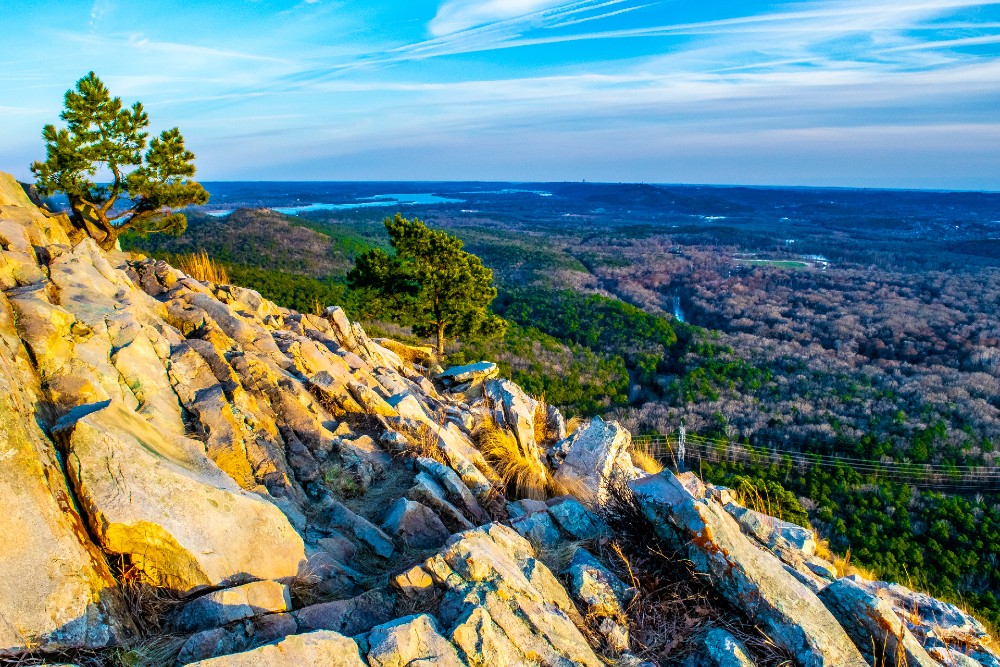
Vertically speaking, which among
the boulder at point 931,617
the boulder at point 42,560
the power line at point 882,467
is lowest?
the power line at point 882,467

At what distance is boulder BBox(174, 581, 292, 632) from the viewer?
382 cm

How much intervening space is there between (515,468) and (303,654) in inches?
220

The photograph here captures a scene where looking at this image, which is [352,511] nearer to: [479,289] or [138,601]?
[138,601]

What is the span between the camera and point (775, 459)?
97.8 feet

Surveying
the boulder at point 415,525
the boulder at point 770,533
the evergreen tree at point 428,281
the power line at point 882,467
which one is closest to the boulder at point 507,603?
the boulder at point 415,525

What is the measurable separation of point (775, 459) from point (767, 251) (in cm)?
11678

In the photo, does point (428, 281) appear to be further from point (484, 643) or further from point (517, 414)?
point (484, 643)

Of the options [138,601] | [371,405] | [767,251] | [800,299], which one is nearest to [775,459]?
[371,405]

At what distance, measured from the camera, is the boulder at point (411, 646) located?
11.5 ft

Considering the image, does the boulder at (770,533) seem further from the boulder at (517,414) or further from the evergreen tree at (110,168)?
the evergreen tree at (110,168)

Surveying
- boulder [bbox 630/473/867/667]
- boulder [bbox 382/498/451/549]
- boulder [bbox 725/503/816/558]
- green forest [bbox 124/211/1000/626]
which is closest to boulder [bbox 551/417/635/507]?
boulder [bbox 725/503/816/558]

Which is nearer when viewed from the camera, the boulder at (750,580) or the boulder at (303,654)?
the boulder at (303,654)

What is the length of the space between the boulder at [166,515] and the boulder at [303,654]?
118cm

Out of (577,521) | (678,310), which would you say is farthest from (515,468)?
(678,310)
